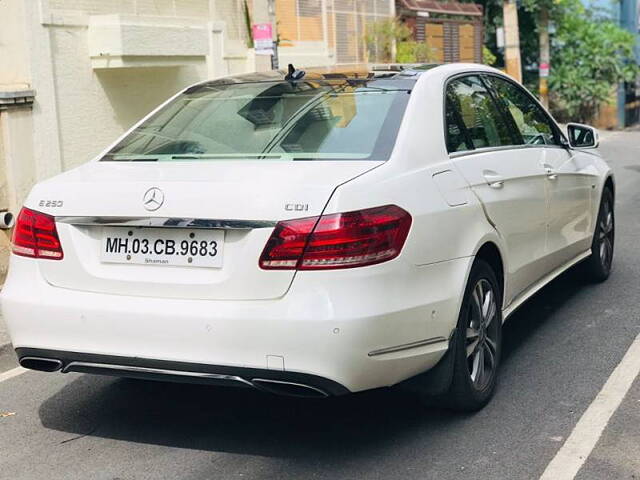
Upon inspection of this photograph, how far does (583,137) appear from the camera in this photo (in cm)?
672

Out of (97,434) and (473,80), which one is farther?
(473,80)

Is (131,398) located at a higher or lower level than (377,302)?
lower

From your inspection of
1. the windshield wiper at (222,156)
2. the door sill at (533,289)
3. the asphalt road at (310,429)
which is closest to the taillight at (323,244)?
the windshield wiper at (222,156)

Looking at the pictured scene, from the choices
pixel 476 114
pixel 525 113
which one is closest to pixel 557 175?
pixel 525 113

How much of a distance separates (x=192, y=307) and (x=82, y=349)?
537 millimetres

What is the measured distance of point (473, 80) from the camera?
217 inches

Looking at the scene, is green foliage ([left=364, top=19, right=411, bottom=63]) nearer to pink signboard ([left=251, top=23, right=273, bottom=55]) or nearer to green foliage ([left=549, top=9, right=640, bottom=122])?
pink signboard ([left=251, top=23, right=273, bottom=55])

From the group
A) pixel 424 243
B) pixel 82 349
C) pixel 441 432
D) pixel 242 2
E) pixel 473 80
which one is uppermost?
pixel 242 2

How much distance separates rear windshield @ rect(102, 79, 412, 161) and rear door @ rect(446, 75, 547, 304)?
41 centimetres

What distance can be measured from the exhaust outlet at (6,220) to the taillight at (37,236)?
4.61 metres

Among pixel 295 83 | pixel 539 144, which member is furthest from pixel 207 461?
pixel 539 144

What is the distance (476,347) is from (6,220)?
542 centimetres

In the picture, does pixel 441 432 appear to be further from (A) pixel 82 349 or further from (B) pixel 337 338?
(A) pixel 82 349

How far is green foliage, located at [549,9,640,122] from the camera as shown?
29766 millimetres
